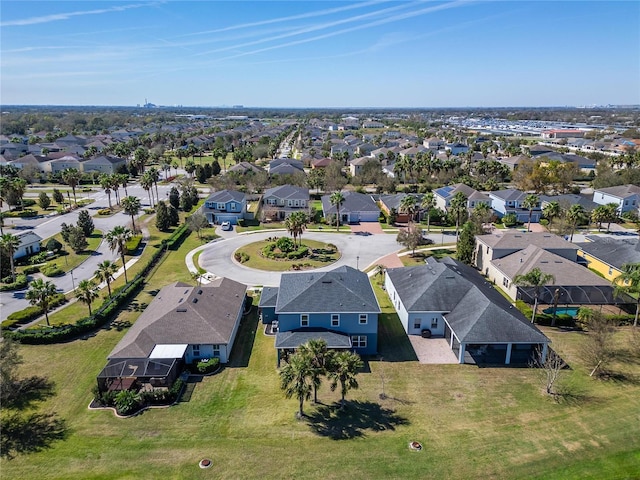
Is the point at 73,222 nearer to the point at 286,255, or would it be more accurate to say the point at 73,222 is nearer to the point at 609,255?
the point at 286,255

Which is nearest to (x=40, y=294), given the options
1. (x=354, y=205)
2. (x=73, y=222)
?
(x=73, y=222)

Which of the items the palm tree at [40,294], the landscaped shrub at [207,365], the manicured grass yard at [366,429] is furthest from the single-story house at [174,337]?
the palm tree at [40,294]

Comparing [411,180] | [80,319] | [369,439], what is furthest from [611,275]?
[411,180]

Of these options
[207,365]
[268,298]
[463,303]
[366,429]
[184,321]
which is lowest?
[366,429]

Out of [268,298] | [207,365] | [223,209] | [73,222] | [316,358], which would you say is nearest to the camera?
[316,358]

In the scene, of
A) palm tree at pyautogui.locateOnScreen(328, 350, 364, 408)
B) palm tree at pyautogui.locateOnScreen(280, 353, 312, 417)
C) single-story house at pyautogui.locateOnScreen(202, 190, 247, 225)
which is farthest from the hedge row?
single-story house at pyautogui.locateOnScreen(202, 190, 247, 225)

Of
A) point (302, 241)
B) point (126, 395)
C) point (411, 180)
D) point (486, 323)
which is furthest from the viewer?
point (411, 180)

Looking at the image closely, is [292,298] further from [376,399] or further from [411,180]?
[411,180]
